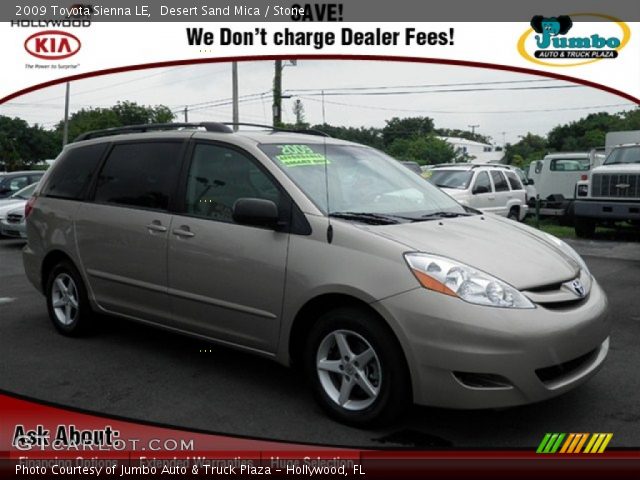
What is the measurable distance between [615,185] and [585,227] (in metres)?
1.15

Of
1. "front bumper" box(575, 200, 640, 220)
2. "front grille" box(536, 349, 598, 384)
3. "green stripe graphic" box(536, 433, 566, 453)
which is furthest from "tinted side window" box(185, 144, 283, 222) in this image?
"front bumper" box(575, 200, 640, 220)

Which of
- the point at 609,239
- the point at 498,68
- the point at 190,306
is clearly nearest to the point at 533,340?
the point at 498,68

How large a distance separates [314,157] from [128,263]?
1.65 meters

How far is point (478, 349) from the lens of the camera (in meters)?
3.09

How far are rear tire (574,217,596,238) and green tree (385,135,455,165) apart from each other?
10.6 metres

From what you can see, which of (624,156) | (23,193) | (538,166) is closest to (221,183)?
(23,193)

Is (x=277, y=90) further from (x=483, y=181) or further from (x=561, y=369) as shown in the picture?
(x=483, y=181)

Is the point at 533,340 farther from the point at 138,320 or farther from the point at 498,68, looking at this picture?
the point at 138,320

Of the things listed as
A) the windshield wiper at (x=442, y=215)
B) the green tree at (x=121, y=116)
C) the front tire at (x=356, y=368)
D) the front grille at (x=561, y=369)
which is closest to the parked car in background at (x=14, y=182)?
the green tree at (x=121, y=116)

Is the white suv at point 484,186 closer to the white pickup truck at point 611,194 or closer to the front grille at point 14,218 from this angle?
the white pickup truck at point 611,194

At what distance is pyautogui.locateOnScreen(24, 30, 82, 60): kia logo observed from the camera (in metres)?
3.99

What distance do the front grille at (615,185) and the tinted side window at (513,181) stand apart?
168 centimetres

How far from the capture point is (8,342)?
5.26 meters

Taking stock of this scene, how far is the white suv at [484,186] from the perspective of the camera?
13.1 metres
